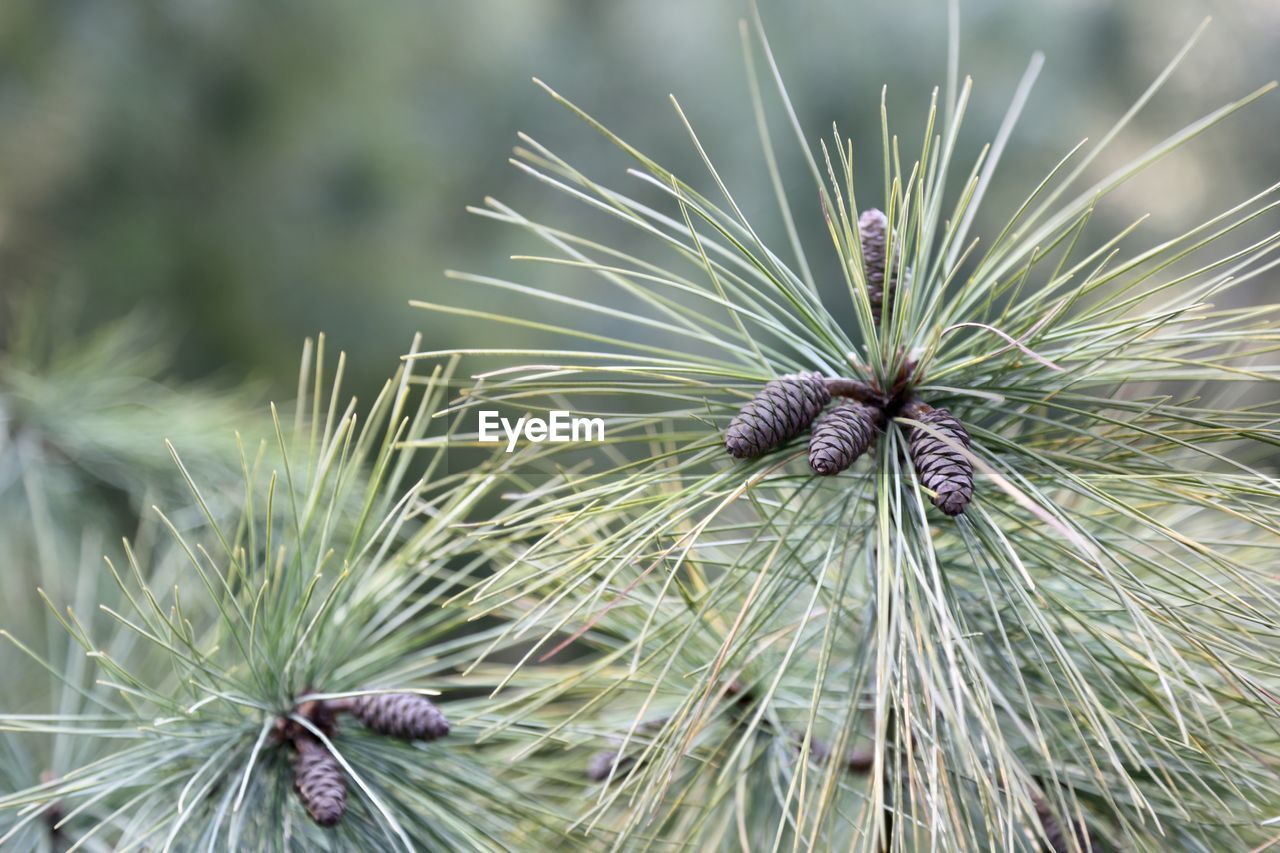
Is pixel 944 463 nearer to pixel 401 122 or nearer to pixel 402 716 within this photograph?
pixel 402 716

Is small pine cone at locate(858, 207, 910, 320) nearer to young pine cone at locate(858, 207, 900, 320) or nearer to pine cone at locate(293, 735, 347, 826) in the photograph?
young pine cone at locate(858, 207, 900, 320)

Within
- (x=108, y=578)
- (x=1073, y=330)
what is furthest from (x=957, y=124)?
(x=108, y=578)

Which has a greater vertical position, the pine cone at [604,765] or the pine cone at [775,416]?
the pine cone at [775,416]

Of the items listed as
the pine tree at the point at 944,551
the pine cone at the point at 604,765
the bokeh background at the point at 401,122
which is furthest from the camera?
the bokeh background at the point at 401,122

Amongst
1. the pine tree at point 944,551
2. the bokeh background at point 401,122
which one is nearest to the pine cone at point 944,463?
the pine tree at point 944,551

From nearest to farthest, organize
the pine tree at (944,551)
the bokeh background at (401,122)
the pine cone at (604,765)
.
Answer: the pine tree at (944,551), the pine cone at (604,765), the bokeh background at (401,122)

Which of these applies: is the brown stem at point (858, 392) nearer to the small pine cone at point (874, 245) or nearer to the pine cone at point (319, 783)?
the small pine cone at point (874, 245)

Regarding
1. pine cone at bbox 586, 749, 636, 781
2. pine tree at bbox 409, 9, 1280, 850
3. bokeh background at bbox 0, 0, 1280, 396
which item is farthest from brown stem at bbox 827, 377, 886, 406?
bokeh background at bbox 0, 0, 1280, 396

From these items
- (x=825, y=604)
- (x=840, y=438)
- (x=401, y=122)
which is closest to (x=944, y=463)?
(x=840, y=438)
